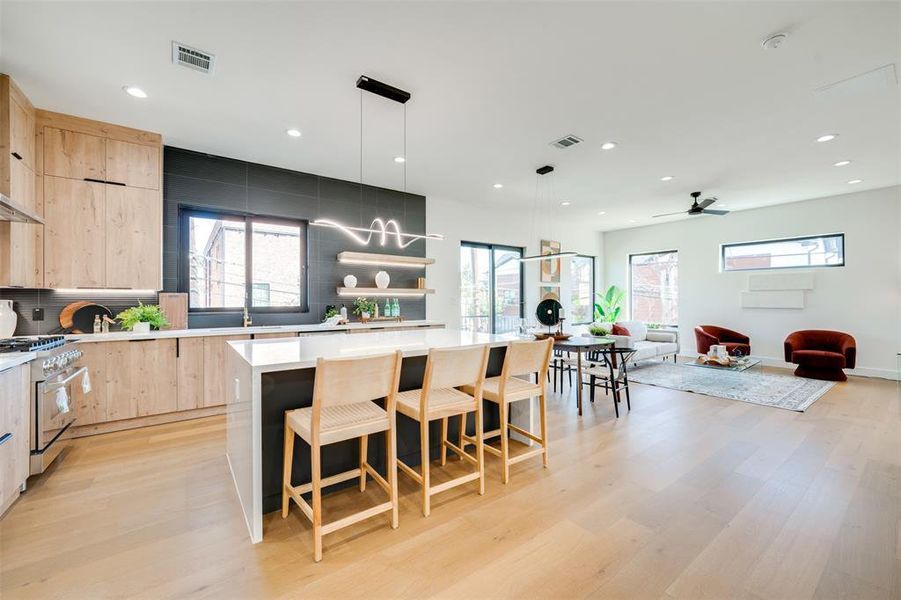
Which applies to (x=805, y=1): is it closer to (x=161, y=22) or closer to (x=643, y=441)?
(x=643, y=441)

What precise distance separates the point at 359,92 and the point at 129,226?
8.83 feet

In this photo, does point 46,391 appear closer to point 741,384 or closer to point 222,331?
point 222,331

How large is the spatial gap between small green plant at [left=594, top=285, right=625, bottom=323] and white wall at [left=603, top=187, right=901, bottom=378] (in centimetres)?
129

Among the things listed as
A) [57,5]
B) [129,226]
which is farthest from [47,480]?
[57,5]

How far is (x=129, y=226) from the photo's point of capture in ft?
12.2

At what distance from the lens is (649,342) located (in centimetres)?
721

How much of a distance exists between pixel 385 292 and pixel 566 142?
3.05 m

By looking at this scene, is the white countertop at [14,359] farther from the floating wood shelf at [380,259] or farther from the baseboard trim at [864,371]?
the baseboard trim at [864,371]

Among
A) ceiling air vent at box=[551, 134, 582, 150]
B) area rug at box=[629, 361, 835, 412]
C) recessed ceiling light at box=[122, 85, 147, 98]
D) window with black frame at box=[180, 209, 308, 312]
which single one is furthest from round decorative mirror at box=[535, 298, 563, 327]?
recessed ceiling light at box=[122, 85, 147, 98]

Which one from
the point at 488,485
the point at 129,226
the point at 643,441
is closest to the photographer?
the point at 488,485

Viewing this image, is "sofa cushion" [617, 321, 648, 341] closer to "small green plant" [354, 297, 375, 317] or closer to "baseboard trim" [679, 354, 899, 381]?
"baseboard trim" [679, 354, 899, 381]

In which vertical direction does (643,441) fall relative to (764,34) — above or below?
below

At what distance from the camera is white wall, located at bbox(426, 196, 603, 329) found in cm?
637

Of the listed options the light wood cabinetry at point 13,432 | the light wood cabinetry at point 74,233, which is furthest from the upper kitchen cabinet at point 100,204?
the light wood cabinetry at point 13,432
